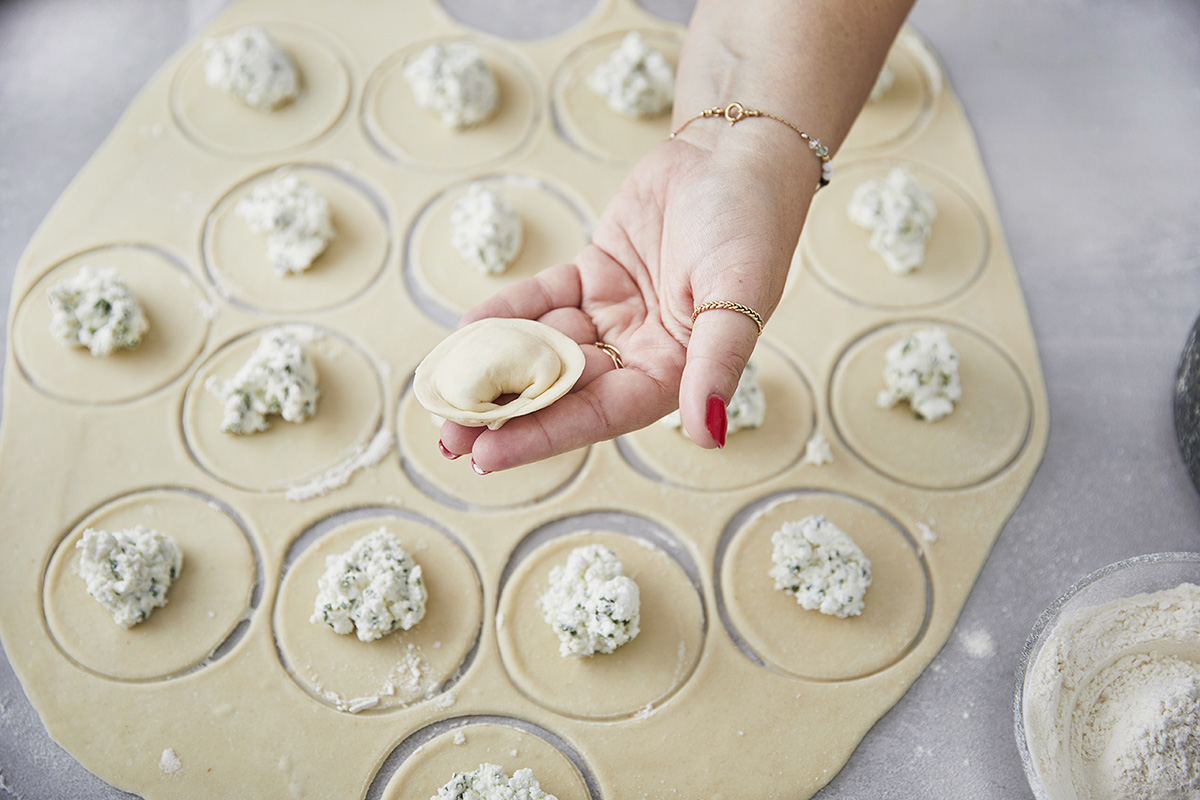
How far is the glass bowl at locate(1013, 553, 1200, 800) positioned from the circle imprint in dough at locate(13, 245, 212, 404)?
2.05 metres

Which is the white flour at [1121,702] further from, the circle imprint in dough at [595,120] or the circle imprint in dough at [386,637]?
the circle imprint in dough at [595,120]

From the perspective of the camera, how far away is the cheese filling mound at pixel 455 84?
2.43 m

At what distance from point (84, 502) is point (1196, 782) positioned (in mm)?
2372

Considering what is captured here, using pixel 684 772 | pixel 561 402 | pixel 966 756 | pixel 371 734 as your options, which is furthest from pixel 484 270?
pixel 966 756

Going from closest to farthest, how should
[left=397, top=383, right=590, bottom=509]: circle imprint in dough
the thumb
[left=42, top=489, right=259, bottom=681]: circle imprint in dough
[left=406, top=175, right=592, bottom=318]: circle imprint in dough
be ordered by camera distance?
the thumb → [left=42, top=489, right=259, bottom=681]: circle imprint in dough → [left=397, top=383, right=590, bottom=509]: circle imprint in dough → [left=406, top=175, right=592, bottom=318]: circle imprint in dough

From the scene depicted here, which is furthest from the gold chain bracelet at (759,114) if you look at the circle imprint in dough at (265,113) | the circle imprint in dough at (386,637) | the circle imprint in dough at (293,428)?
the circle imprint in dough at (265,113)

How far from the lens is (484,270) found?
2227mm

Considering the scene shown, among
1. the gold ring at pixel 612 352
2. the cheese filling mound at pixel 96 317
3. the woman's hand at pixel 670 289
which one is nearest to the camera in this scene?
the woman's hand at pixel 670 289

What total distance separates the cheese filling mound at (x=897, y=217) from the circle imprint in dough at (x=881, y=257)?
1.2 inches

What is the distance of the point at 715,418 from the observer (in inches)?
53.2

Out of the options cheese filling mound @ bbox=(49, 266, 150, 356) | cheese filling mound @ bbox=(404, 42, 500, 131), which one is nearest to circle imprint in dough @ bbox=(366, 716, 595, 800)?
cheese filling mound @ bbox=(49, 266, 150, 356)

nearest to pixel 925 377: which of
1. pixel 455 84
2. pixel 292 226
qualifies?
pixel 455 84

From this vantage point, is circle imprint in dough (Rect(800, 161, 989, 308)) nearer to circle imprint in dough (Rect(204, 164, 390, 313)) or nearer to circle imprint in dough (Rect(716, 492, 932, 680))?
circle imprint in dough (Rect(716, 492, 932, 680))

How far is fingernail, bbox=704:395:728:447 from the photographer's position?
134 cm
